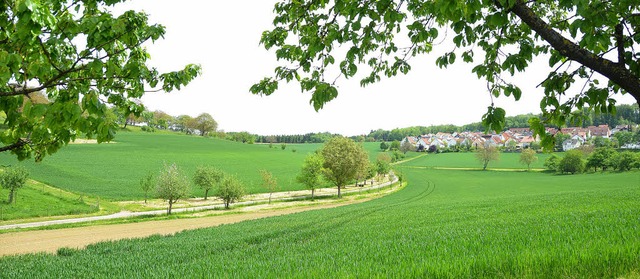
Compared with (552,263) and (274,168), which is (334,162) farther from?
(552,263)

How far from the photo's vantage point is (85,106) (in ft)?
11.9

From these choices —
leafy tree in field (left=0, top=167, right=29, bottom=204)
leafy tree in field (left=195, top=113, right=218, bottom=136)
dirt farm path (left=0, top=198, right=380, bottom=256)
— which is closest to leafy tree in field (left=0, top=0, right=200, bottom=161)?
dirt farm path (left=0, top=198, right=380, bottom=256)

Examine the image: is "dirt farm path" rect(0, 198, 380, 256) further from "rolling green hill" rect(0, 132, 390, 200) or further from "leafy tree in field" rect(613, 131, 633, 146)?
"leafy tree in field" rect(613, 131, 633, 146)

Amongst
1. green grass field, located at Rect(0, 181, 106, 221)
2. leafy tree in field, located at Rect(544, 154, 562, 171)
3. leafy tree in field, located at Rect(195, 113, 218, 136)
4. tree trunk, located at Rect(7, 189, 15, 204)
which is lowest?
green grass field, located at Rect(0, 181, 106, 221)

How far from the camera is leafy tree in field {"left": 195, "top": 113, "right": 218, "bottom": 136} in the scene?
155000 mm

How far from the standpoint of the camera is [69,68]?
474 centimetres

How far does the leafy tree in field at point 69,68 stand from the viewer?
11.6ft

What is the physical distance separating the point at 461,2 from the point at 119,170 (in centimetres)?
7329

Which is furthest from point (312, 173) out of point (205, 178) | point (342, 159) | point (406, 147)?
point (406, 147)

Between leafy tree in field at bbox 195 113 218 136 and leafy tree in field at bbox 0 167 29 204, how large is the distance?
403 feet

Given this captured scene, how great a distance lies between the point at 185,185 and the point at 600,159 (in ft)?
306

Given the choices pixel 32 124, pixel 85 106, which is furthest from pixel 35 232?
pixel 85 106

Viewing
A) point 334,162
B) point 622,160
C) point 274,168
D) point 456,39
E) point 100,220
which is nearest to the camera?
point 456,39

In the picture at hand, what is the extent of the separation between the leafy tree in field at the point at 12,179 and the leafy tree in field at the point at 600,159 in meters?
108
